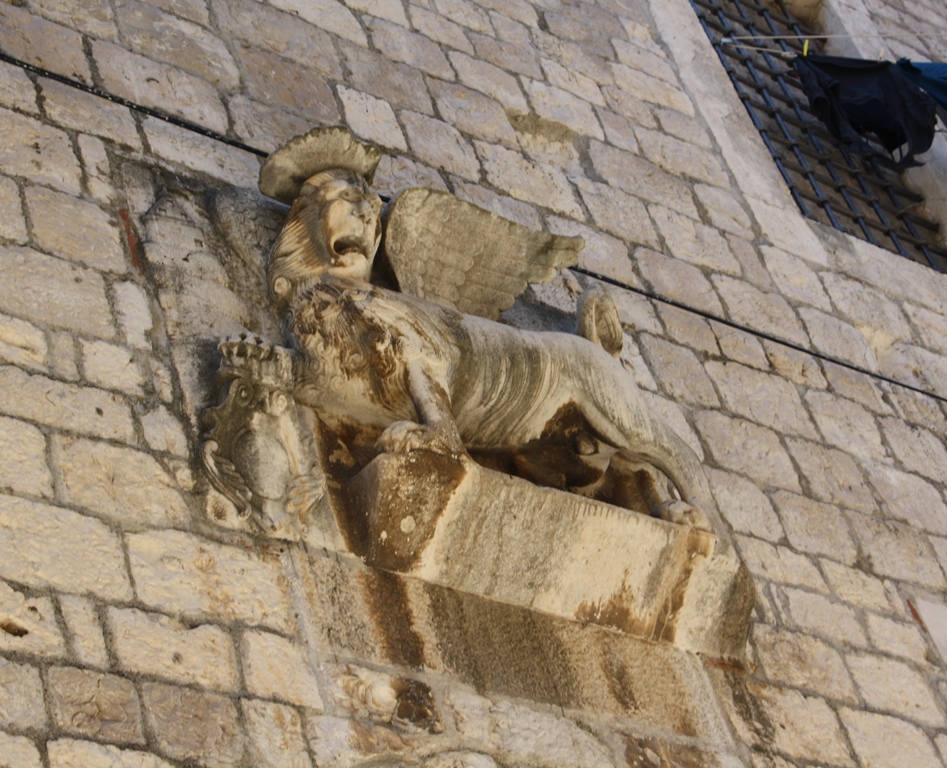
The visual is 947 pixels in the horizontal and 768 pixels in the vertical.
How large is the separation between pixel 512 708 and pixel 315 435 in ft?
2.71

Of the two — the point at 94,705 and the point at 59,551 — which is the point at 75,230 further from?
the point at 94,705

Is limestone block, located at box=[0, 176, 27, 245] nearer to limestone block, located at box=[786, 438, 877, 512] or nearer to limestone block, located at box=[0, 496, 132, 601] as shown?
limestone block, located at box=[0, 496, 132, 601]

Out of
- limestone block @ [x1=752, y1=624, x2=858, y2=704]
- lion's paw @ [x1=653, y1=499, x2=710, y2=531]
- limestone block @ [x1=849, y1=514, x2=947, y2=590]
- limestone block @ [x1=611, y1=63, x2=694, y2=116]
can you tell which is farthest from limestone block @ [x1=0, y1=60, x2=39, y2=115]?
limestone block @ [x1=849, y1=514, x2=947, y2=590]

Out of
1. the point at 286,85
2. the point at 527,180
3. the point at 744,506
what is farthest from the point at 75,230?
the point at 744,506

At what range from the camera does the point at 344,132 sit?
3.62 meters

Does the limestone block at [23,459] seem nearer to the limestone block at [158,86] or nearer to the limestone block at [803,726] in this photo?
the limestone block at [158,86]

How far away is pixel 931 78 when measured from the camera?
658cm

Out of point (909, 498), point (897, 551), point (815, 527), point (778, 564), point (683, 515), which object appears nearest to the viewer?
point (683, 515)

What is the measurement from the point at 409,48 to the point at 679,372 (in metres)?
1.67

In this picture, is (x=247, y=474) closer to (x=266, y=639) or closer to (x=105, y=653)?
(x=266, y=639)

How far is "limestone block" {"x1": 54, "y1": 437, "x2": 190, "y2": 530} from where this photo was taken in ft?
9.09

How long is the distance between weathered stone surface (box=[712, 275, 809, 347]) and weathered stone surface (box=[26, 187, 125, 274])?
2498 mm

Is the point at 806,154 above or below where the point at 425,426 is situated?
below

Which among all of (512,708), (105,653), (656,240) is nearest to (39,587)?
(105,653)
